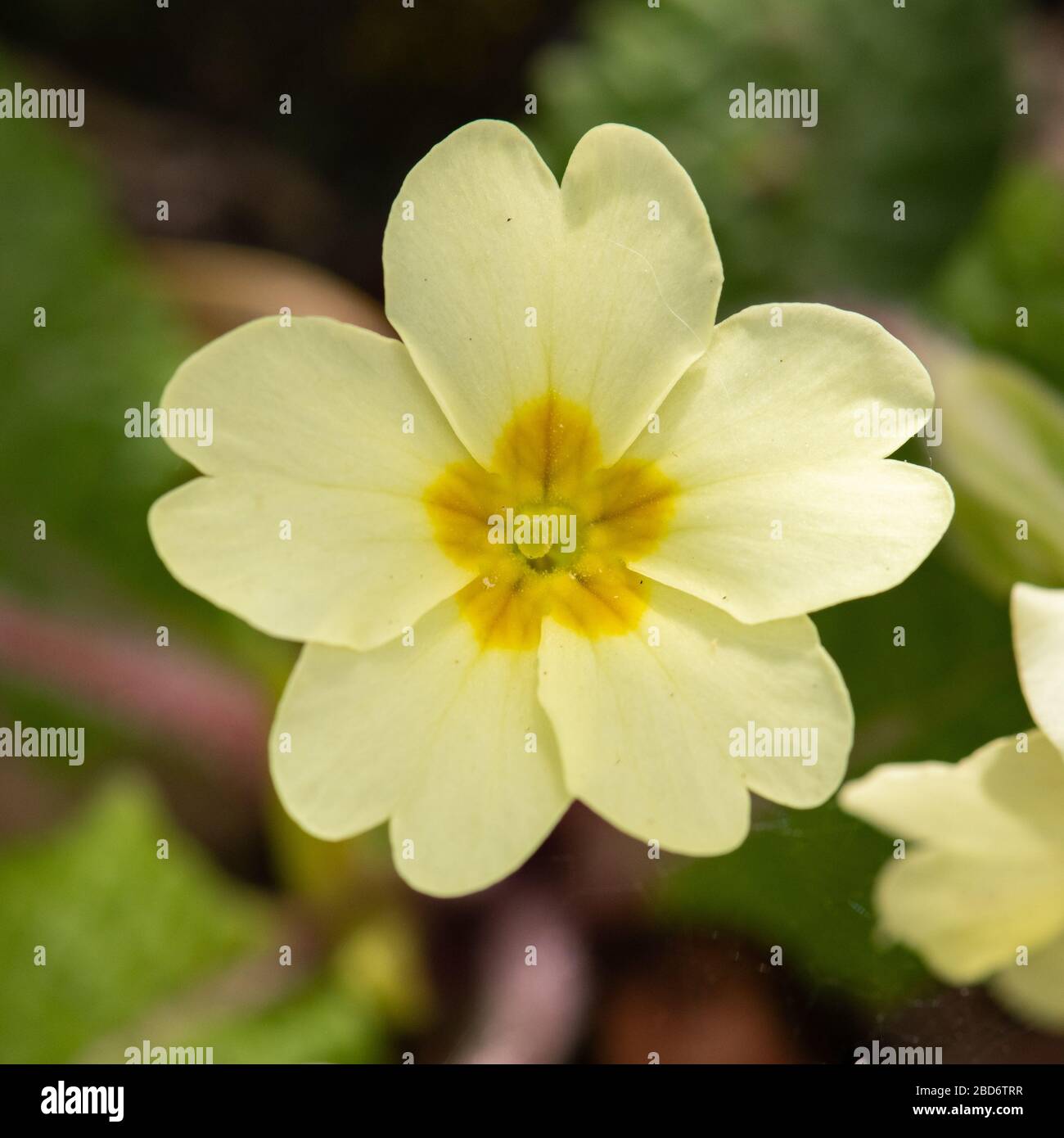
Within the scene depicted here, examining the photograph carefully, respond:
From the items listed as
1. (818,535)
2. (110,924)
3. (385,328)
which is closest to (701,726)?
(818,535)

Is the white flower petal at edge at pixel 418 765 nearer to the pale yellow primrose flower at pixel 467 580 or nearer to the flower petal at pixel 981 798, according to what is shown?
the pale yellow primrose flower at pixel 467 580

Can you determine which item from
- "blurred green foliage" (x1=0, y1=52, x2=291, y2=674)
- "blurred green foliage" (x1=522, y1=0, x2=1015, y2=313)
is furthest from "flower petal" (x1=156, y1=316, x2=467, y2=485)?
"blurred green foliage" (x1=0, y1=52, x2=291, y2=674)

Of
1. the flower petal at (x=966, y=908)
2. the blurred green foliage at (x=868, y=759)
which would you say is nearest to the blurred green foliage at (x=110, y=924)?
the blurred green foliage at (x=868, y=759)

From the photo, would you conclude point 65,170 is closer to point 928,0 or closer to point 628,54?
point 628,54

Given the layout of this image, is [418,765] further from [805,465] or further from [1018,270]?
[1018,270]

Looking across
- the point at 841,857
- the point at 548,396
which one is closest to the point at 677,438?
the point at 548,396
